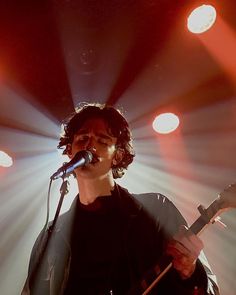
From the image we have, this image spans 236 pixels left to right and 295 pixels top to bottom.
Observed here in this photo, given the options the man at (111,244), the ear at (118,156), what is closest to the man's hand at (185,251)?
the man at (111,244)

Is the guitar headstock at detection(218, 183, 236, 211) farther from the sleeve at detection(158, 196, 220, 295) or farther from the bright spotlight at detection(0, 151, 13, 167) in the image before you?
the bright spotlight at detection(0, 151, 13, 167)

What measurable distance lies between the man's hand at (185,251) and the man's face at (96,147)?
718 mm

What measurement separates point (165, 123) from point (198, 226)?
5.28 feet

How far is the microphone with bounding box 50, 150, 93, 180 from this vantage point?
74.5 inches

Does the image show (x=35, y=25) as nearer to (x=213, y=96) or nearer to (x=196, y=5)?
(x=196, y=5)

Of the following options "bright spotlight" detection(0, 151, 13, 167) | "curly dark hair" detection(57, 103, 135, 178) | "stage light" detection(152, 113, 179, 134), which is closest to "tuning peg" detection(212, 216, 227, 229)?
"curly dark hair" detection(57, 103, 135, 178)

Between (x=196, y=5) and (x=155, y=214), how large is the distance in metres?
1.60

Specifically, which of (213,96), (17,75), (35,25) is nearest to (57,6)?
(35,25)

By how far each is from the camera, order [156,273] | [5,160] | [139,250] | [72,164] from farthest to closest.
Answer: [5,160] < [139,250] < [156,273] < [72,164]

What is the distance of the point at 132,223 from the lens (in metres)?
2.46

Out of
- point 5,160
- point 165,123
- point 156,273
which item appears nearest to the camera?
point 156,273

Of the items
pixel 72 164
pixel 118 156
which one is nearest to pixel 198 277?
pixel 72 164

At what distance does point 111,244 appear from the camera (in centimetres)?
235

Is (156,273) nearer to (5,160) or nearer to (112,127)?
(112,127)
